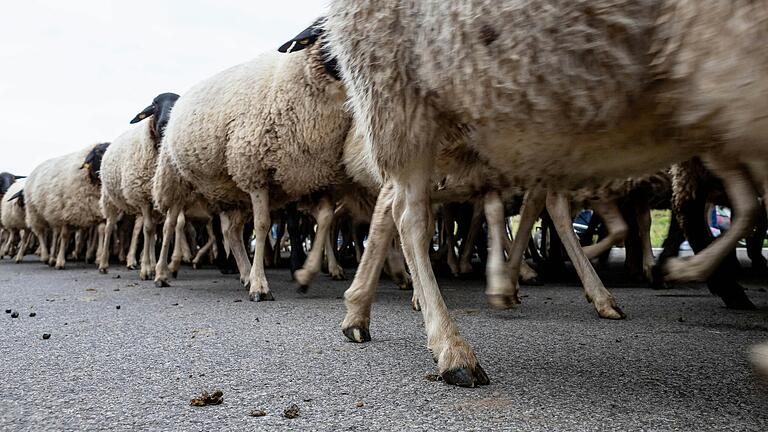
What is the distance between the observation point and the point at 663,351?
2.81 metres

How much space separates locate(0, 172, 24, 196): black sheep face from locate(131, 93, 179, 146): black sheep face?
12.3m

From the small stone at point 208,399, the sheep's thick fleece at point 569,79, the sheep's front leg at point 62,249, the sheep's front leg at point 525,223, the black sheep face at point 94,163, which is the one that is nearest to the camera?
the sheep's thick fleece at point 569,79

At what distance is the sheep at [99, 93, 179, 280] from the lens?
8.34m

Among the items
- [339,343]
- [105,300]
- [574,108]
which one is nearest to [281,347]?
[339,343]

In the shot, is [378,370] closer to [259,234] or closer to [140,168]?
[259,234]

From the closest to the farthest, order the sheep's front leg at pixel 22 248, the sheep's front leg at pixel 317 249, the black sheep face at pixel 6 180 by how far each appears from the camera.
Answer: the sheep's front leg at pixel 317 249
the sheep's front leg at pixel 22 248
the black sheep face at pixel 6 180

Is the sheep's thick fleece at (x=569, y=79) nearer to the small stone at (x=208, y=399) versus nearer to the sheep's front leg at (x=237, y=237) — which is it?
the small stone at (x=208, y=399)

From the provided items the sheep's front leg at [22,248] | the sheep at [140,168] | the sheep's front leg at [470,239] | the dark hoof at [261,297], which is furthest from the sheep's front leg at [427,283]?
the sheep's front leg at [22,248]

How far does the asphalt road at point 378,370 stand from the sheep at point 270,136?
127cm

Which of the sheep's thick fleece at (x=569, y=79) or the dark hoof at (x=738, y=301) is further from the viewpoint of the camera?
the dark hoof at (x=738, y=301)

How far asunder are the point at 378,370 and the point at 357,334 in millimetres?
621

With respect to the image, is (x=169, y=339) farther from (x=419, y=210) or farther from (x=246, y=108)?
(x=246, y=108)

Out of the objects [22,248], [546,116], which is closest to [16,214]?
[22,248]

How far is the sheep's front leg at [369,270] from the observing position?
3070mm
